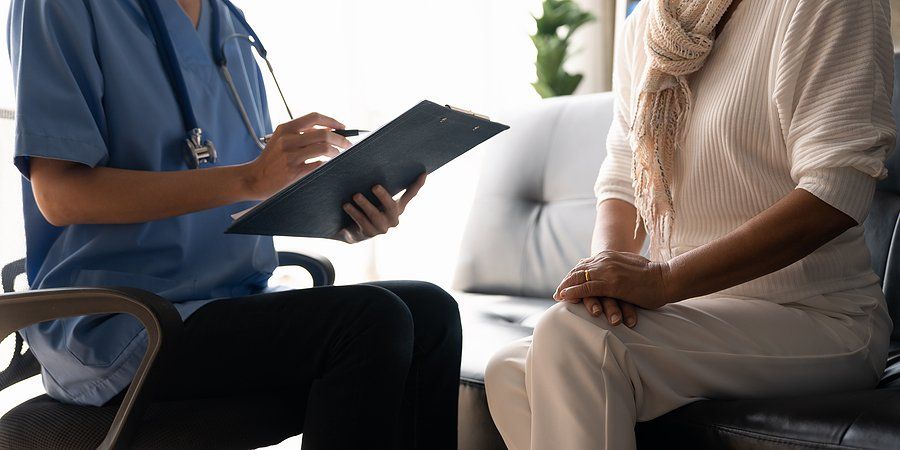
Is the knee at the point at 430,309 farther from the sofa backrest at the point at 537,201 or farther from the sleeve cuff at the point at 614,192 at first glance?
the sofa backrest at the point at 537,201

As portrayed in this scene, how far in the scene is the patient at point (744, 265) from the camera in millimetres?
998

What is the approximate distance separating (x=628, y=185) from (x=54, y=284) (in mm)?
873

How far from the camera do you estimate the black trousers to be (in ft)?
3.22

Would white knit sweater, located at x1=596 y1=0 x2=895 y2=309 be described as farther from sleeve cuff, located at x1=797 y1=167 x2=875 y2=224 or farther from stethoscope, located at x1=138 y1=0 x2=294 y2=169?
stethoscope, located at x1=138 y1=0 x2=294 y2=169

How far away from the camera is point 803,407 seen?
0.96 m

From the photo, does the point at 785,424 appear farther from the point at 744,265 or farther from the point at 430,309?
the point at 430,309

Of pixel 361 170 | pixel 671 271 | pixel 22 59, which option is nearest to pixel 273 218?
pixel 361 170

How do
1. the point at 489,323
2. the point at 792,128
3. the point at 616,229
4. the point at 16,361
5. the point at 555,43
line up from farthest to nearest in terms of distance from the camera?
the point at 555,43 < the point at 489,323 < the point at 616,229 < the point at 16,361 < the point at 792,128

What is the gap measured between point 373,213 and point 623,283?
36 cm

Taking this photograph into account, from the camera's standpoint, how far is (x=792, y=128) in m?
1.09

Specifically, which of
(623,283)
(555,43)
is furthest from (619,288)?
(555,43)

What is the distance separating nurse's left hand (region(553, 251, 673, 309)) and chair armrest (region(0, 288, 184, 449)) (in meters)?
0.49

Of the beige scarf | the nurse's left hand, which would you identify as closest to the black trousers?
the nurse's left hand

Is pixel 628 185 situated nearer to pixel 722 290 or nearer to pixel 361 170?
pixel 722 290
